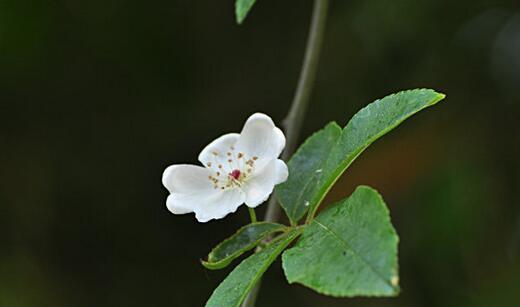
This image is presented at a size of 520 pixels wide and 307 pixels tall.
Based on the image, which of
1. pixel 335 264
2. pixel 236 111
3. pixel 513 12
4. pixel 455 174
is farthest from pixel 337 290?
pixel 513 12

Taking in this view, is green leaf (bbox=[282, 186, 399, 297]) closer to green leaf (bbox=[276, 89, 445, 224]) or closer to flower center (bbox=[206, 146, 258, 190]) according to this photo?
green leaf (bbox=[276, 89, 445, 224])

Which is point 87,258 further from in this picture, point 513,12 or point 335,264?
point 335,264

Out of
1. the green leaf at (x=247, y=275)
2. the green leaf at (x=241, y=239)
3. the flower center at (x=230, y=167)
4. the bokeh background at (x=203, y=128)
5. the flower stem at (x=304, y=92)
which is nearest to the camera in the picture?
the green leaf at (x=247, y=275)

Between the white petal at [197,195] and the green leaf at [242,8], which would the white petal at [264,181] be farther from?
the green leaf at [242,8]

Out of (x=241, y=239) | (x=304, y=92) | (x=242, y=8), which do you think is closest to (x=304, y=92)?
(x=304, y=92)

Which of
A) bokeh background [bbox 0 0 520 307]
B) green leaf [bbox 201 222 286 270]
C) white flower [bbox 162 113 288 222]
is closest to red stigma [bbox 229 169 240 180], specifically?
white flower [bbox 162 113 288 222]

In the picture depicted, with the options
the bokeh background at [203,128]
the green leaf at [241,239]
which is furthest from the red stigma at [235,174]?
the bokeh background at [203,128]

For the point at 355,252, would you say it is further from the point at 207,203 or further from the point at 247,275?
the point at 207,203
